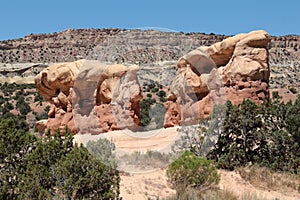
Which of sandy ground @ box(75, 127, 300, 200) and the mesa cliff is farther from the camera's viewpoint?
the mesa cliff

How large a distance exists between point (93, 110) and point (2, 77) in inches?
1649

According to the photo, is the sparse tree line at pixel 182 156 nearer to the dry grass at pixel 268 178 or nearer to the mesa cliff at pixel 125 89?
the dry grass at pixel 268 178

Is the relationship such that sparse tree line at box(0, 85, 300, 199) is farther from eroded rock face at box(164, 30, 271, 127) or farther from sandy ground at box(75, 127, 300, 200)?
eroded rock face at box(164, 30, 271, 127)

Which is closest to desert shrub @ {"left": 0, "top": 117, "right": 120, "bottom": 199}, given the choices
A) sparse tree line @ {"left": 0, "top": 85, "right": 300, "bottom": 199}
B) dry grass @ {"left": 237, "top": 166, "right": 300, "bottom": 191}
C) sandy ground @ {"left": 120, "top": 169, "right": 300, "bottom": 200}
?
sparse tree line @ {"left": 0, "top": 85, "right": 300, "bottom": 199}

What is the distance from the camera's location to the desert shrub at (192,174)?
939cm

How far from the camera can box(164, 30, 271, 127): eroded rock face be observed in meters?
16.0

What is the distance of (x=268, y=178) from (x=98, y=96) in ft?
27.9

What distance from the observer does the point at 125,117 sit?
17.5 meters

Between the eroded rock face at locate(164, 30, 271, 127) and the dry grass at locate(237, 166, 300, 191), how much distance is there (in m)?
4.54

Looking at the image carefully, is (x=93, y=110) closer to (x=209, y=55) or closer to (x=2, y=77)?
(x=209, y=55)

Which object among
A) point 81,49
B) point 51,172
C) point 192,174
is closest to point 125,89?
point 192,174

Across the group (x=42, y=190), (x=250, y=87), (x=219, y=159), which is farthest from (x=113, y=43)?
(x=42, y=190)

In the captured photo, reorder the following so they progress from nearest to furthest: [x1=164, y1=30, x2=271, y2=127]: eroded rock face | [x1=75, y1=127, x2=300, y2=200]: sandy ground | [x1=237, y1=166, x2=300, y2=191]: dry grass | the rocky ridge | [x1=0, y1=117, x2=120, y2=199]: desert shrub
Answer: [x1=0, y1=117, x2=120, y2=199]: desert shrub
[x1=75, y1=127, x2=300, y2=200]: sandy ground
[x1=237, y1=166, x2=300, y2=191]: dry grass
[x1=164, y1=30, x2=271, y2=127]: eroded rock face
the rocky ridge

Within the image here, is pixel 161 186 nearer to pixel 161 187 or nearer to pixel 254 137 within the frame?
pixel 161 187
